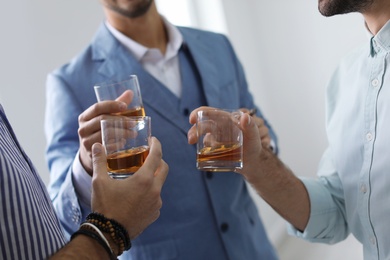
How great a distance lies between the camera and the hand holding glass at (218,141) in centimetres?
133

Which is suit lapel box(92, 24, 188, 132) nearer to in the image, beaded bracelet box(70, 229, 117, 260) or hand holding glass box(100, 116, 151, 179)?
hand holding glass box(100, 116, 151, 179)

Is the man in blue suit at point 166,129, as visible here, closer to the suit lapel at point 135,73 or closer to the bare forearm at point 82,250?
the suit lapel at point 135,73

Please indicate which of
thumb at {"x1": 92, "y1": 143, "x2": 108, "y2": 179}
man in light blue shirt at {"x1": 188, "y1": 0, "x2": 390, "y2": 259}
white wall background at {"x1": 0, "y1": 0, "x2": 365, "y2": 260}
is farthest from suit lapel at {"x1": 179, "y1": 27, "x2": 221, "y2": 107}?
white wall background at {"x1": 0, "y1": 0, "x2": 365, "y2": 260}

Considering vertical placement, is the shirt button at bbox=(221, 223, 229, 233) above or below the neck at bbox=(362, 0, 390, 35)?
below

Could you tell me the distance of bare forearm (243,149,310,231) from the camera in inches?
61.4

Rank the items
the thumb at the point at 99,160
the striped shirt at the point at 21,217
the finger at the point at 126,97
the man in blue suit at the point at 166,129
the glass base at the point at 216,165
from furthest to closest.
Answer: the man in blue suit at the point at 166,129 → the finger at the point at 126,97 → the glass base at the point at 216,165 → the thumb at the point at 99,160 → the striped shirt at the point at 21,217

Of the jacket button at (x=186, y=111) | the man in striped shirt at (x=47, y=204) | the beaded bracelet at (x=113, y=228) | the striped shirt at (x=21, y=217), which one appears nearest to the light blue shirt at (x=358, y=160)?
the jacket button at (x=186, y=111)

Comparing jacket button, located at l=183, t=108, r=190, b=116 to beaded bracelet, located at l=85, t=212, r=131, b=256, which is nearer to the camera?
beaded bracelet, located at l=85, t=212, r=131, b=256

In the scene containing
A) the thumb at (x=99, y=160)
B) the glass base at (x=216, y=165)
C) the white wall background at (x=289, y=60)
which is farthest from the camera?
the white wall background at (x=289, y=60)

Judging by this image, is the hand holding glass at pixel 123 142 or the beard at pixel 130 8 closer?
the hand holding glass at pixel 123 142

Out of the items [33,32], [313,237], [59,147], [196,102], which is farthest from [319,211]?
[33,32]

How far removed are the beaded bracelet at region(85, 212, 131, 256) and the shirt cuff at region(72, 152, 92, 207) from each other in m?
0.48

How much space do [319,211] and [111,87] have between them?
30.4 inches

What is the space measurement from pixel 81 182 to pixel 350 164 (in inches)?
33.1
